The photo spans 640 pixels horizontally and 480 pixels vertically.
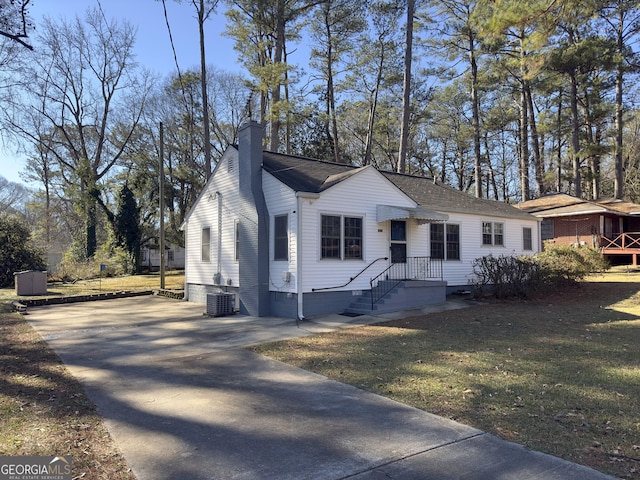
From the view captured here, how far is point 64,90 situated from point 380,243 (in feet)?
108

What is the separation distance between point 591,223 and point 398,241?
17822 millimetres

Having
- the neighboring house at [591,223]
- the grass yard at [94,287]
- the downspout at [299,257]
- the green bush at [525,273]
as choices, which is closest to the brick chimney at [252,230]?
the downspout at [299,257]

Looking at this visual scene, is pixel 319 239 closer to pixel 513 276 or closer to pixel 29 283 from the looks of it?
pixel 513 276

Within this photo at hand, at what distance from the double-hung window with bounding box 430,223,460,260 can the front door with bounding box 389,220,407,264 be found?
1.41 meters

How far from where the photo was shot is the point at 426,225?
1472 centimetres

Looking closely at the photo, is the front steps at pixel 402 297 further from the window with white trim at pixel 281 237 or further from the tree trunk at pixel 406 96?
the tree trunk at pixel 406 96

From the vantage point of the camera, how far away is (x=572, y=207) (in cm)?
2575

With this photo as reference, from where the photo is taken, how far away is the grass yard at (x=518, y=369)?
419cm

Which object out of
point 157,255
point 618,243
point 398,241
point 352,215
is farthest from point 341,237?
point 157,255

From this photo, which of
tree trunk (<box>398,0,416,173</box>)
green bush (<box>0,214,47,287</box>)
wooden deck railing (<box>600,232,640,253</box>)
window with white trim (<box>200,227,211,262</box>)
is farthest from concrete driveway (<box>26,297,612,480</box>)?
wooden deck railing (<box>600,232,640,253</box>)

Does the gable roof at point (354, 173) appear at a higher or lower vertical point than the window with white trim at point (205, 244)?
higher

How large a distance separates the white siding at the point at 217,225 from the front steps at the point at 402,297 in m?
4.21

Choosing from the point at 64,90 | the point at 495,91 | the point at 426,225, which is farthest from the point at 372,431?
the point at 64,90

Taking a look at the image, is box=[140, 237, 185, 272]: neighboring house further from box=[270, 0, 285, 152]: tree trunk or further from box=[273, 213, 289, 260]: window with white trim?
box=[273, 213, 289, 260]: window with white trim
